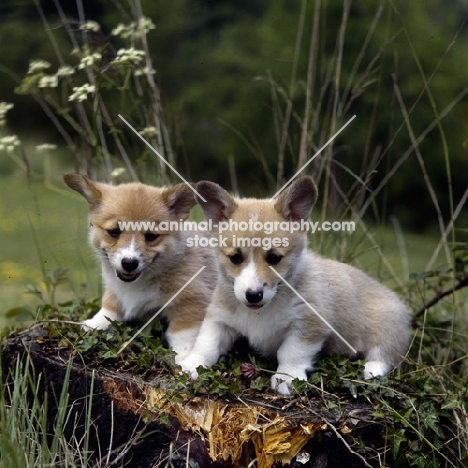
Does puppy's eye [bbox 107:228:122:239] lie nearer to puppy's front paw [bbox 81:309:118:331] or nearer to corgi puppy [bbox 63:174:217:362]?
corgi puppy [bbox 63:174:217:362]

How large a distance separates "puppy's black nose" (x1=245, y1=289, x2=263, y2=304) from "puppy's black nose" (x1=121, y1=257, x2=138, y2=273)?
0.82 meters

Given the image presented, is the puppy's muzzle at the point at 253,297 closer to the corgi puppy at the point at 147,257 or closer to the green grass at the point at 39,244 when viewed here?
the corgi puppy at the point at 147,257

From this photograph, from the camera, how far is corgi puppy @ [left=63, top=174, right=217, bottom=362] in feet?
16.0

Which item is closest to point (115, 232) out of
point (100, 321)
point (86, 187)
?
point (86, 187)

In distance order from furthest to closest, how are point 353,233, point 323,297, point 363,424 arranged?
1. point 353,233
2. point 323,297
3. point 363,424

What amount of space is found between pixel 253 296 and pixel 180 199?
3.63 ft

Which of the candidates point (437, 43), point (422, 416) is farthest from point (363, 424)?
point (437, 43)

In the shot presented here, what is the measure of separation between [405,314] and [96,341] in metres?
2.00

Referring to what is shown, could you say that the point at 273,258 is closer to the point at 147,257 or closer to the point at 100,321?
the point at 147,257

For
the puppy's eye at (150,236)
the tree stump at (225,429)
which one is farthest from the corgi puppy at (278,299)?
the puppy's eye at (150,236)

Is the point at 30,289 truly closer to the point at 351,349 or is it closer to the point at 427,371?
the point at 351,349

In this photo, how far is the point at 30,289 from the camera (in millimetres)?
6117

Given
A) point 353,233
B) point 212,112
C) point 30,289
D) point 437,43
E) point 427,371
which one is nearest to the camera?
point 427,371

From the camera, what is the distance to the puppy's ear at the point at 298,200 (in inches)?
178
